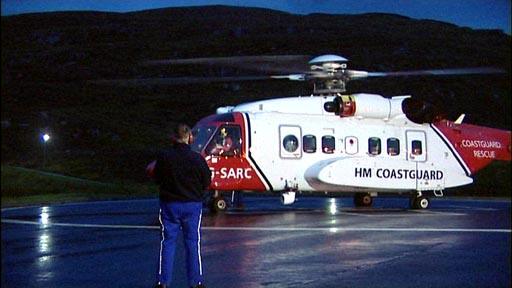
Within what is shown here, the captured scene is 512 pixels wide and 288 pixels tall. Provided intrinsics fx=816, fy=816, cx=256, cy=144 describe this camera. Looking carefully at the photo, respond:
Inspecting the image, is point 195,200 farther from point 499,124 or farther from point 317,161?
point 499,124

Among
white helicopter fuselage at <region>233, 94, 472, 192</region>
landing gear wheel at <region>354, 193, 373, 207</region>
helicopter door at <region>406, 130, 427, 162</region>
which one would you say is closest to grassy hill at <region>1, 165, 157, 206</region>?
white helicopter fuselage at <region>233, 94, 472, 192</region>

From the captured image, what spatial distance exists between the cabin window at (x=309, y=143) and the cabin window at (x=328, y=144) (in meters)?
0.27

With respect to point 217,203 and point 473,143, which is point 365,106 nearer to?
point 473,143

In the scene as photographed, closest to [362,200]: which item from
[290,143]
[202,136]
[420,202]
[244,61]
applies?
[420,202]

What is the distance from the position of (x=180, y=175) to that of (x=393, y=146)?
14.3 m

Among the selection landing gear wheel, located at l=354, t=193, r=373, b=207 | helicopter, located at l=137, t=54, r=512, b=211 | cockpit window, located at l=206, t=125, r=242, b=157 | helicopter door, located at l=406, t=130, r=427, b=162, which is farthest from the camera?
landing gear wheel, located at l=354, t=193, r=373, b=207

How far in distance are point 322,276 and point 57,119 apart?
50582 millimetres

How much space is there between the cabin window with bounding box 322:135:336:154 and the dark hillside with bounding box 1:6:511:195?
5748 mm

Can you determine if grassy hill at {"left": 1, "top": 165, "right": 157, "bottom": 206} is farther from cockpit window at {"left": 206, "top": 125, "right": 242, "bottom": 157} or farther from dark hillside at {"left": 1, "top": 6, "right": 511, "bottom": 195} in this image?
cockpit window at {"left": 206, "top": 125, "right": 242, "bottom": 157}

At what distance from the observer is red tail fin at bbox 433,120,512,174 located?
21797mm

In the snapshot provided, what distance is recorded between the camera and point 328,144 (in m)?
20.5

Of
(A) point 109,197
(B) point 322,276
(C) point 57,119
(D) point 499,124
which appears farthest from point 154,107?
(B) point 322,276

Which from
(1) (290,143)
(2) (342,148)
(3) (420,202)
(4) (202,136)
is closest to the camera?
(4) (202,136)

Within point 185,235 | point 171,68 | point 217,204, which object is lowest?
point 217,204
